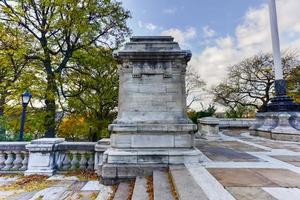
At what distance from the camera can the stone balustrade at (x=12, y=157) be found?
6.55 m

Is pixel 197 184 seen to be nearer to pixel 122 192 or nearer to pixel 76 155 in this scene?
pixel 122 192

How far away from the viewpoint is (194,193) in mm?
3217

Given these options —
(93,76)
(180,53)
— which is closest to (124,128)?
(180,53)

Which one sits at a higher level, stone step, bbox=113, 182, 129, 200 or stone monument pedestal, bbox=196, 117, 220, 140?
stone monument pedestal, bbox=196, 117, 220, 140

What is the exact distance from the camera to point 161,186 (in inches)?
156

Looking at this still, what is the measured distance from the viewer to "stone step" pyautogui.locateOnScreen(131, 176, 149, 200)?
145 inches

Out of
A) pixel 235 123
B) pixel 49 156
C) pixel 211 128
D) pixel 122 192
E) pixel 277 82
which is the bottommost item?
pixel 122 192

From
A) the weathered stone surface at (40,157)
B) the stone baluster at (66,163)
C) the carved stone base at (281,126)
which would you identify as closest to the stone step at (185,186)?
the stone baluster at (66,163)

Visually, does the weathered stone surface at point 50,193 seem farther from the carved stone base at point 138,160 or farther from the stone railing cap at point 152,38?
the stone railing cap at point 152,38

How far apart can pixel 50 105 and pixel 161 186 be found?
34.1 feet

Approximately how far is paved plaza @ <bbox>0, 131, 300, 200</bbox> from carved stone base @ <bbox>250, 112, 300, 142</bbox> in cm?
598

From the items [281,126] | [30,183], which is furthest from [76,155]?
[281,126]

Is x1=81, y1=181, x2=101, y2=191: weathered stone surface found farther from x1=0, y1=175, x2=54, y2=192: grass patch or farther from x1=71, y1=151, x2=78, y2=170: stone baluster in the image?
x1=71, y1=151, x2=78, y2=170: stone baluster

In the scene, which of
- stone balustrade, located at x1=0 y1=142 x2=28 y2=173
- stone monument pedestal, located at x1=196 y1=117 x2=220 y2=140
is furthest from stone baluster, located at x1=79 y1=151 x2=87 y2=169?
stone monument pedestal, located at x1=196 y1=117 x2=220 y2=140
